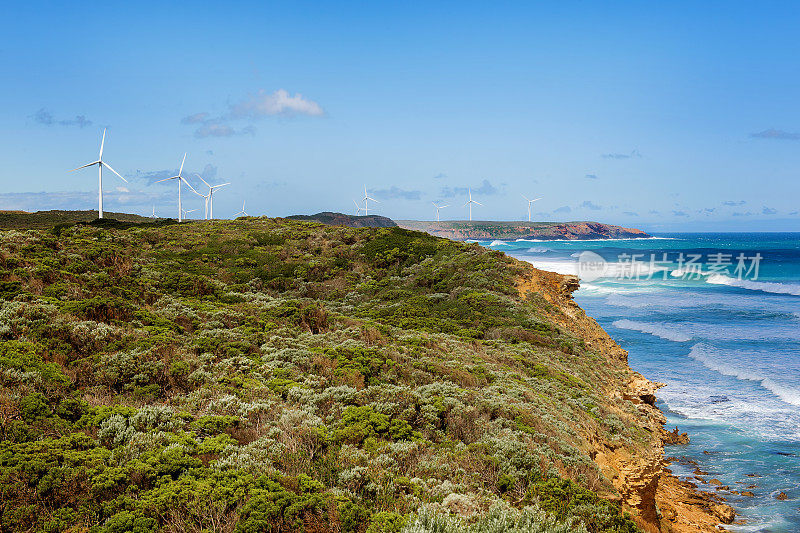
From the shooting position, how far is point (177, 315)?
14875mm

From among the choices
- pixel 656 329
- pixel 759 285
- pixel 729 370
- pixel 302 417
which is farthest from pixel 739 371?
pixel 759 285

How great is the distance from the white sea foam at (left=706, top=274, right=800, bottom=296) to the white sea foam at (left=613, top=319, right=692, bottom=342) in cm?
2994

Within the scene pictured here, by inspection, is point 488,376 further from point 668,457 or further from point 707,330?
point 707,330

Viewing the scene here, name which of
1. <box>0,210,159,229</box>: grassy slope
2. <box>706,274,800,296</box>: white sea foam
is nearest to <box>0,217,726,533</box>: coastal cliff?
<box>0,210,159,229</box>: grassy slope

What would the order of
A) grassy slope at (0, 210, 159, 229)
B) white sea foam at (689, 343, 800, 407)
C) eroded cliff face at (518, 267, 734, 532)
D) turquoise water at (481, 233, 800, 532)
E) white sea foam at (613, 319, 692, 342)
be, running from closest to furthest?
eroded cliff face at (518, 267, 734, 532), turquoise water at (481, 233, 800, 532), white sea foam at (689, 343, 800, 407), white sea foam at (613, 319, 692, 342), grassy slope at (0, 210, 159, 229)

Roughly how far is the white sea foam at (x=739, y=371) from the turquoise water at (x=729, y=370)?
51 millimetres

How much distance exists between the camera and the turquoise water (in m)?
16.1

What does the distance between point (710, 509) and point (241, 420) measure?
532 inches

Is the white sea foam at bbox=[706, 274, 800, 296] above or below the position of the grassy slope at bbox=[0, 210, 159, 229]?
below

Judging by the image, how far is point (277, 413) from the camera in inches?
346

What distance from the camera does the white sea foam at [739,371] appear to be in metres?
24.2

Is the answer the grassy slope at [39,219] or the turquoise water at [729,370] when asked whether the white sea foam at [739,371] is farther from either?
the grassy slope at [39,219]

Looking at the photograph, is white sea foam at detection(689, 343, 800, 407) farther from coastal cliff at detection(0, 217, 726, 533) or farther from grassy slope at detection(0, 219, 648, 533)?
grassy slope at detection(0, 219, 648, 533)

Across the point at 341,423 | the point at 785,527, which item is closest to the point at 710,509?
the point at 785,527
